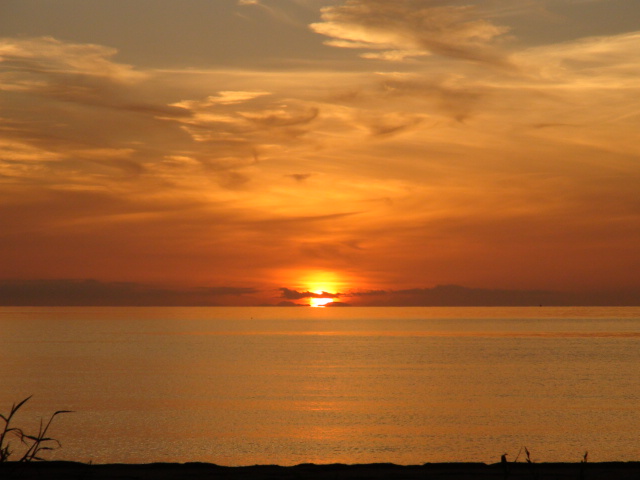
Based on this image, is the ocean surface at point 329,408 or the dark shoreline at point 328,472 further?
the ocean surface at point 329,408

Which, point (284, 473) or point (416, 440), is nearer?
point (284, 473)

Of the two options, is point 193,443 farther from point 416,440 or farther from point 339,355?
point 339,355

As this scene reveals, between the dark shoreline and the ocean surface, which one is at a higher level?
the ocean surface

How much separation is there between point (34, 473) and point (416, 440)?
1911cm

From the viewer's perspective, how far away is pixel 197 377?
62.1 m

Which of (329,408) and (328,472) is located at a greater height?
(329,408)

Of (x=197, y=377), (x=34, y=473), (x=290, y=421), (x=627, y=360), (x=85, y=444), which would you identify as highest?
(x=627, y=360)

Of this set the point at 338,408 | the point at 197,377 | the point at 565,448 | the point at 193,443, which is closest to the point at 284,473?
the point at 193,443

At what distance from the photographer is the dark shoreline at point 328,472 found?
16.4 metres

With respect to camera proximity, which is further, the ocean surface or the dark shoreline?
the ocean surface

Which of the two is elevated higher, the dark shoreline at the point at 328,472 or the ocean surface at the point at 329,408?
the ocean surface at the point at 329,408

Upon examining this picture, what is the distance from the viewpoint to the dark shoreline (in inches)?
645

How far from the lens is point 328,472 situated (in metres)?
17.5

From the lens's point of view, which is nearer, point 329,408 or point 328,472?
point 328,472
